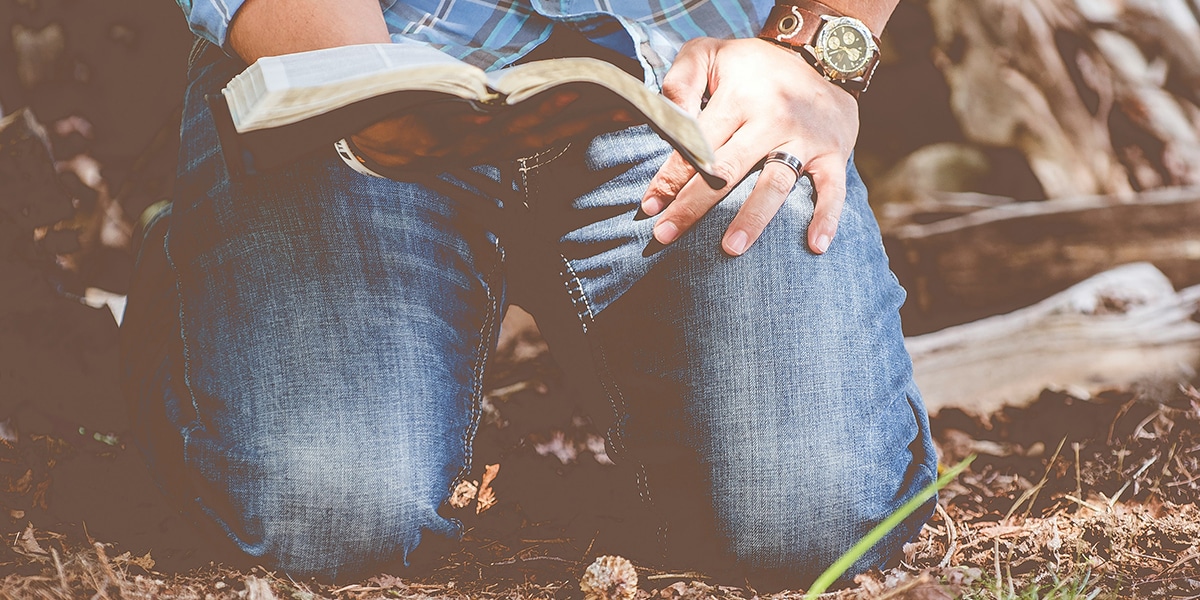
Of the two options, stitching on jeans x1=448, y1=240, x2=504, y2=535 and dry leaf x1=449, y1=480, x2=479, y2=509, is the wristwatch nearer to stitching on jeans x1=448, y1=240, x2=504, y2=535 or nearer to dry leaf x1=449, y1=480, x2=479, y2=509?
stitching on jeans x1=448, y1=240, x2=504, y2=535

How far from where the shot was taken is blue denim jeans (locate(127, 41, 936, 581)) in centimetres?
125

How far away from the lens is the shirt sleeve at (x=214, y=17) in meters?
1.14

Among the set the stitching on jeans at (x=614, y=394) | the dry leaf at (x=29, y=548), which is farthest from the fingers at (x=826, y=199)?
the dry leaf at (x=29, y=548)

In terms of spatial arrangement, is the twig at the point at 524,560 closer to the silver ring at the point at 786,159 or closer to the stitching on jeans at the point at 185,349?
the stitching on jeans at the point at 185,349

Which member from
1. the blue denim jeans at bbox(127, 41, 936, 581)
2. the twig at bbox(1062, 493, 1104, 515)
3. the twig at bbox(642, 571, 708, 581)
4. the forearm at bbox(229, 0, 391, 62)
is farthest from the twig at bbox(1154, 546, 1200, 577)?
the forearm at bbox(229, 0, 391, 62)

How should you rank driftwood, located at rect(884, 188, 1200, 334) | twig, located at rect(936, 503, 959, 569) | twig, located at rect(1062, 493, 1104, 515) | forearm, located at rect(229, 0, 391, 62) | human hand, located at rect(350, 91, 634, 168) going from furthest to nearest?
driftwood, located at rect(884, 188, 1200, 334), twig, located at rect(1062, 493, 1104, 515), twig, located at rect(936, 503, 959, 569), forearm, located at rect(229, 0, 391, 62), human hand, located at rect(350, 91, 634, 168)

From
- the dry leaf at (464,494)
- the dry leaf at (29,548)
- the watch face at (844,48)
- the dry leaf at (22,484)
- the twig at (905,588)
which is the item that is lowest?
the dry leaf at (464,494)

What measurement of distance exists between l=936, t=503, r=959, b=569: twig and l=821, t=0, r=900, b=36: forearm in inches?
34.4

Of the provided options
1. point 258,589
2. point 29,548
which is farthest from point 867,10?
point 29,548

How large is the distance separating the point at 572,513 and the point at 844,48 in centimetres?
99

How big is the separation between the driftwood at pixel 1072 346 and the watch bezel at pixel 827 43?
2.89 ft

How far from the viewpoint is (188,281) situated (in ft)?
4.31

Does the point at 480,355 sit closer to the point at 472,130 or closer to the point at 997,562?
the point at 472,130

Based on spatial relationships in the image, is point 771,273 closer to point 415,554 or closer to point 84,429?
point 415,554
